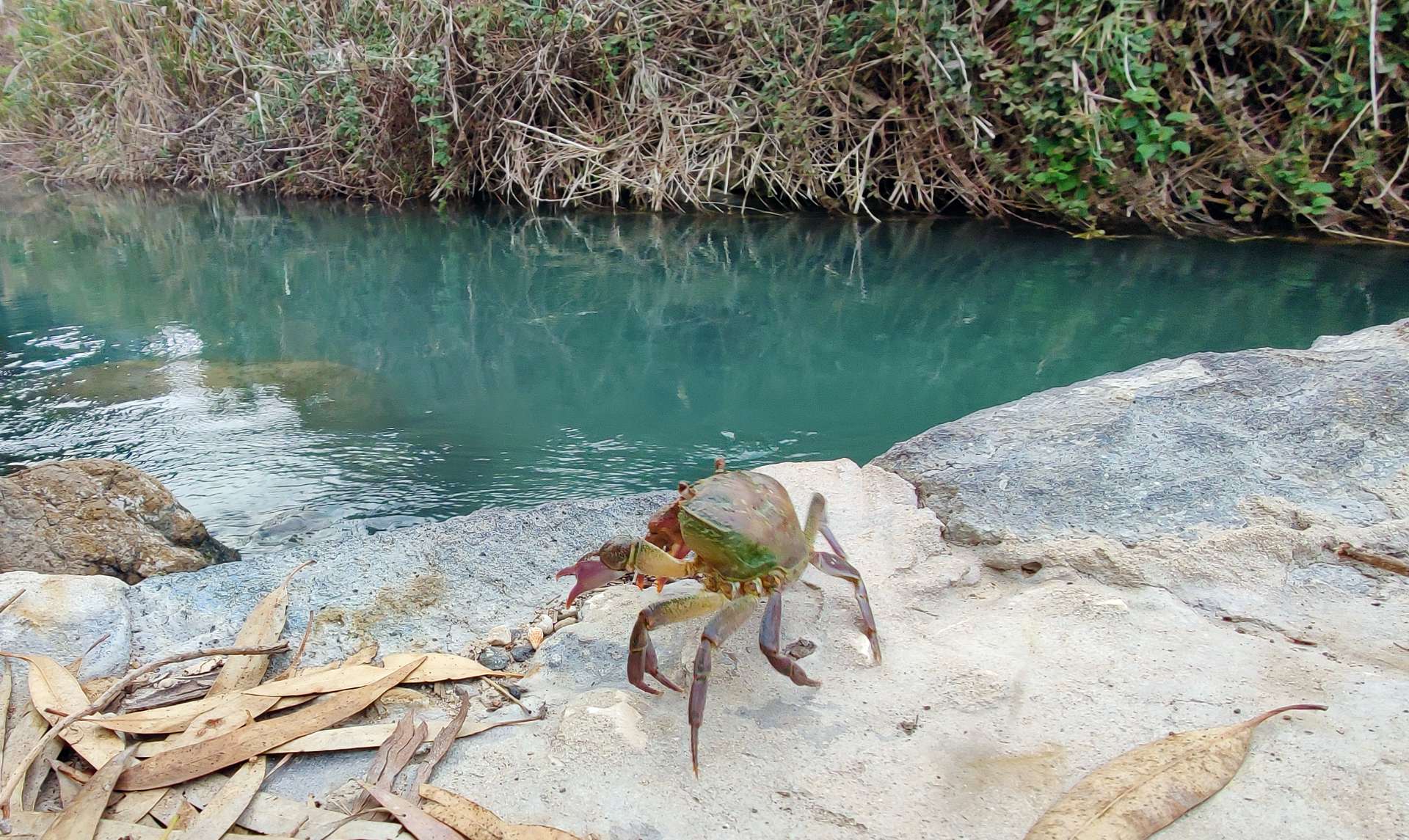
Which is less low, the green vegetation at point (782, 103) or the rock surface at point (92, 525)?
the green vegetation at point (782, 103)

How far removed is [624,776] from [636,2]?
8.10m

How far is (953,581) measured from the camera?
2.21 meters

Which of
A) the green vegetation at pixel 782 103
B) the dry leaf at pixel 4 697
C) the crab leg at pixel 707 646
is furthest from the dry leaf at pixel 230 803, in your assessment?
the green vegetation at pixel 782 103

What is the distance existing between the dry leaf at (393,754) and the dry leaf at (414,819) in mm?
31

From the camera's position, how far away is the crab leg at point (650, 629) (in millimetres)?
1755

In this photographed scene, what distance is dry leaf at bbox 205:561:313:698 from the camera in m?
1.95

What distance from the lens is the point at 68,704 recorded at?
1839mm

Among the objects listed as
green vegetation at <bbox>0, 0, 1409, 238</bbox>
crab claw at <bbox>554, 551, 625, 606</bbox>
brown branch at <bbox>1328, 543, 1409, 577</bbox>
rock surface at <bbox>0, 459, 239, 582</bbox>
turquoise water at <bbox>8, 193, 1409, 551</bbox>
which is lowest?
turquoise water at <bbox>8, 193, 1409, 551</bbox>

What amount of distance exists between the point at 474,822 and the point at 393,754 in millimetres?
251

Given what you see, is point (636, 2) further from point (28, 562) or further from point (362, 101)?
point (28, 562)

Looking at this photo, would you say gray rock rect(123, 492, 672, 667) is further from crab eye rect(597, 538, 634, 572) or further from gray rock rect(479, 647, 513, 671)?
crab eye rect(597, 538, 634, 572)

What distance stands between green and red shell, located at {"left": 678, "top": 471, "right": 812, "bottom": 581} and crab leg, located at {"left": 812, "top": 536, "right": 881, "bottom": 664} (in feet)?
0.18

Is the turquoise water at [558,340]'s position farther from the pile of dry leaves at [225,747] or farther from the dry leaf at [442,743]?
the dry leaf at [442,743]

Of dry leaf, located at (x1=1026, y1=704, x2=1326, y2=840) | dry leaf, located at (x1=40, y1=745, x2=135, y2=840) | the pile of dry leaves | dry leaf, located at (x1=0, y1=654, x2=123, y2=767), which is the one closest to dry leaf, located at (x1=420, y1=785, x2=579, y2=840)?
the pile of dry leaves
